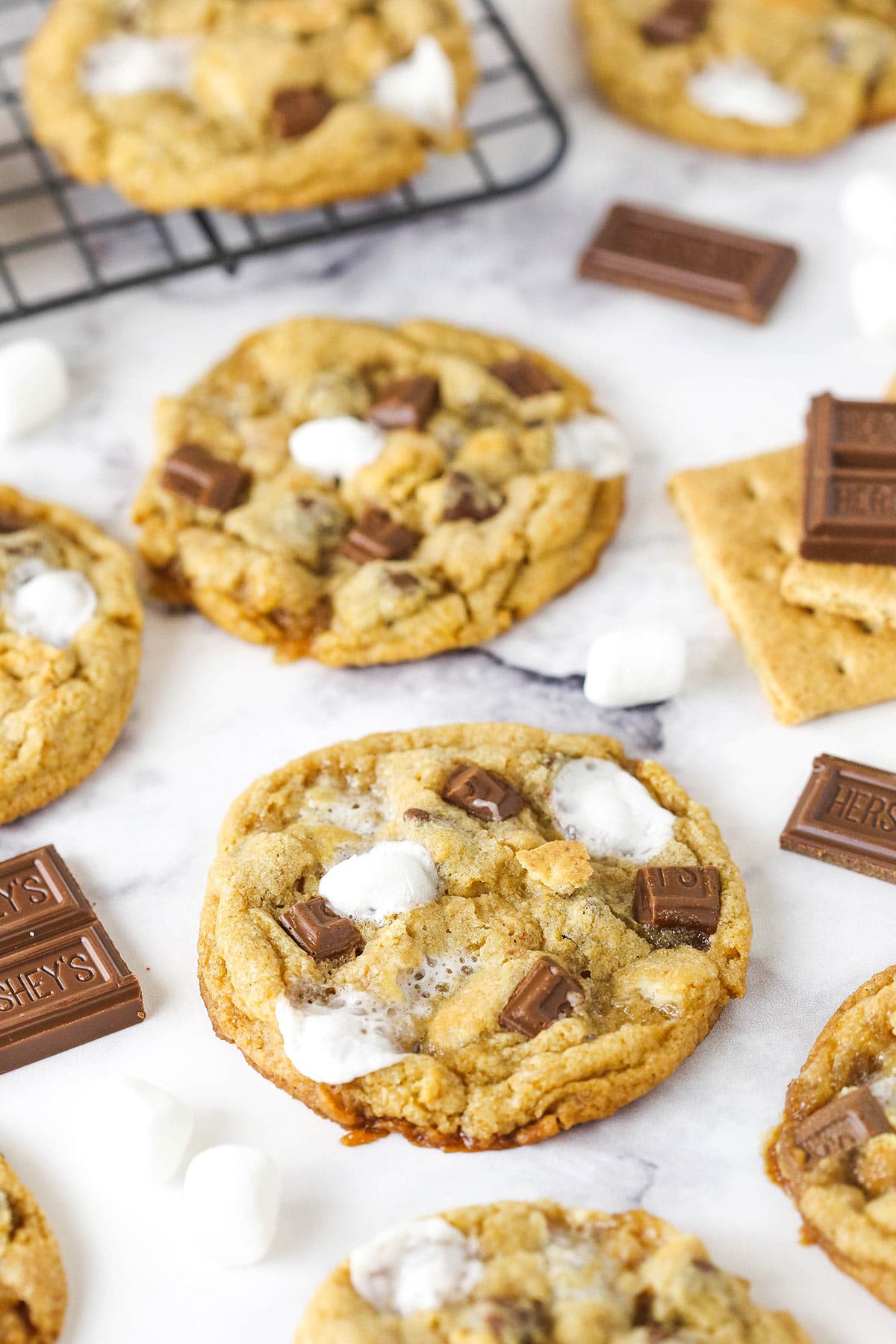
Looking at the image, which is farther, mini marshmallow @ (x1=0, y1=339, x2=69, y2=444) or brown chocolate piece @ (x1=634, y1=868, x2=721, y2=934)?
mini marshmallow @ (x1=0, y1=339, x2=69, y2=444)

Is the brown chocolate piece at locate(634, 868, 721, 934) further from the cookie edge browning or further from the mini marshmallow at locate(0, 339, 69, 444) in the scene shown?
the mini marshmallow at locate(0, 339, 69, 444)

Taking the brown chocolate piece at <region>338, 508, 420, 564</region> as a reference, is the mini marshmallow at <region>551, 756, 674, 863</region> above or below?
below

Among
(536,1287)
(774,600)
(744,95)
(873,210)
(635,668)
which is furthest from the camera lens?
(744,95)

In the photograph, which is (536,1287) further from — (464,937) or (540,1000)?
(464,937)

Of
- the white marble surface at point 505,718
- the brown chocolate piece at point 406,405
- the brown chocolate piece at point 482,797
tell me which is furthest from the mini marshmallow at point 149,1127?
the brown chocolate piece at point 406,405

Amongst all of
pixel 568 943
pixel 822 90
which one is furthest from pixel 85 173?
pixel 568 943

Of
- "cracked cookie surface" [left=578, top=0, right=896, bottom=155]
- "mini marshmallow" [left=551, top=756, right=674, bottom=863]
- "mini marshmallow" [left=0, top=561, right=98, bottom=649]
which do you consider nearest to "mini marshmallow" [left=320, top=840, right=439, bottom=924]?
"mini marshmallow" [left=551, top=756, right=674, bottom=863]

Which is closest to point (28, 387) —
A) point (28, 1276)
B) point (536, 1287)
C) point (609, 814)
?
point (609, 814)

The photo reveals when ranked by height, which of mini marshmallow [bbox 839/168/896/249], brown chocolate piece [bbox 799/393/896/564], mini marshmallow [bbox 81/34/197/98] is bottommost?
brown chocolate piece [bbox 799/393/896/564]
